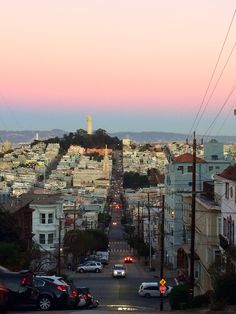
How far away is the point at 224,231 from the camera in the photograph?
4175 centimetres

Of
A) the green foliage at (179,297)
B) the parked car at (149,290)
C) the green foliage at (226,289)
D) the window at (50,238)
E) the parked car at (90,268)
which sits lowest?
the parked car at (90,268)

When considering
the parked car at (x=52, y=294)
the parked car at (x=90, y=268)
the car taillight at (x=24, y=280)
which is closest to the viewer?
the car taillight at (x=24, y=280)

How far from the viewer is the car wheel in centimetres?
2495

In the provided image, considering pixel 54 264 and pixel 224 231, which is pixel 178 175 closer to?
pixel 54 264

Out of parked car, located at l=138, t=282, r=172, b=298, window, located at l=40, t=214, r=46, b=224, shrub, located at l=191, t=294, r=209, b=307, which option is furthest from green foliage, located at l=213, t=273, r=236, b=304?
window, located at l=40, t=214, r=46, b=224

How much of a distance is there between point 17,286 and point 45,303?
8.74 ft

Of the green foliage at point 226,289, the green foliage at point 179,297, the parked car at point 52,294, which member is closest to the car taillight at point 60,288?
the parked car at point 52,294

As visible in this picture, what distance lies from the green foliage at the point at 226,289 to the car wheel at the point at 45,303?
23.8 ft

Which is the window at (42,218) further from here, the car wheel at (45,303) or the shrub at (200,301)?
the car wheel at (45,303)

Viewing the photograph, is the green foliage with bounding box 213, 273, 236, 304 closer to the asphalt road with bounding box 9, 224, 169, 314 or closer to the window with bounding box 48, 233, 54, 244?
the asphalt road with bounding box 9, 224, 169, 314

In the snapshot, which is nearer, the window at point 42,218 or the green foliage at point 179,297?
the green foliage at point 179,297

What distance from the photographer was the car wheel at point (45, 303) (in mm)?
24953

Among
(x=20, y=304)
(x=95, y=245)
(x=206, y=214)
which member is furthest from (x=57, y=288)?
(x=95, y=245)

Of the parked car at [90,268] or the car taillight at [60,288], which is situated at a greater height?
the car taillight at [60,288]
